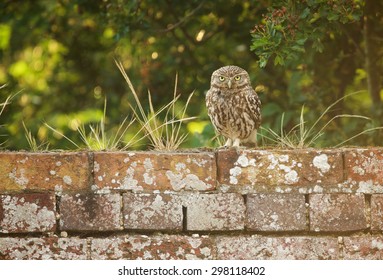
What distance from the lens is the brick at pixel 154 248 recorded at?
8.64 ft

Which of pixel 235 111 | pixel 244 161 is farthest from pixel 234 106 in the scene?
pixel 244 161

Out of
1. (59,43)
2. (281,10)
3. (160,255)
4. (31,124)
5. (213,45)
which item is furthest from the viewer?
(59,43)

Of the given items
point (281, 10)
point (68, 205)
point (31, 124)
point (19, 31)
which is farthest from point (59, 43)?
point (68, 205)

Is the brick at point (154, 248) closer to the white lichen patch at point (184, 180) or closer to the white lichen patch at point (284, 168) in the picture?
the white lichen patch at point (184, 180)

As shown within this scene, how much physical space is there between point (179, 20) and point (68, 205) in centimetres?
237

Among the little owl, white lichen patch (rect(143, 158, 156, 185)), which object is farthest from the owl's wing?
white lichen patch (rect(143, 158, 156, 185))

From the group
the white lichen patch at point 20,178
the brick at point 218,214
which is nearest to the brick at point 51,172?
the white lichen patch at point 20,178

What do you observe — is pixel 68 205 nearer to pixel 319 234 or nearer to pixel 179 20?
pixel 319 234

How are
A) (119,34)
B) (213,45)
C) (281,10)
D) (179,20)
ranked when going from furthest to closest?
(213,45) < (179,20) < (119,34) < (281,10)

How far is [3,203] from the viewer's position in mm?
2674

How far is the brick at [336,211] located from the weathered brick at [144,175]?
39cm

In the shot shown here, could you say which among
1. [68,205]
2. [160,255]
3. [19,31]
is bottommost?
[160,255]

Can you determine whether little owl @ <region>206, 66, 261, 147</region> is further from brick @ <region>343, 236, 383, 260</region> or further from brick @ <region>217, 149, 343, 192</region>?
brick @ <region>343, 236, 383, 260</region>

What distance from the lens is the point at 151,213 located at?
2.65 meters
